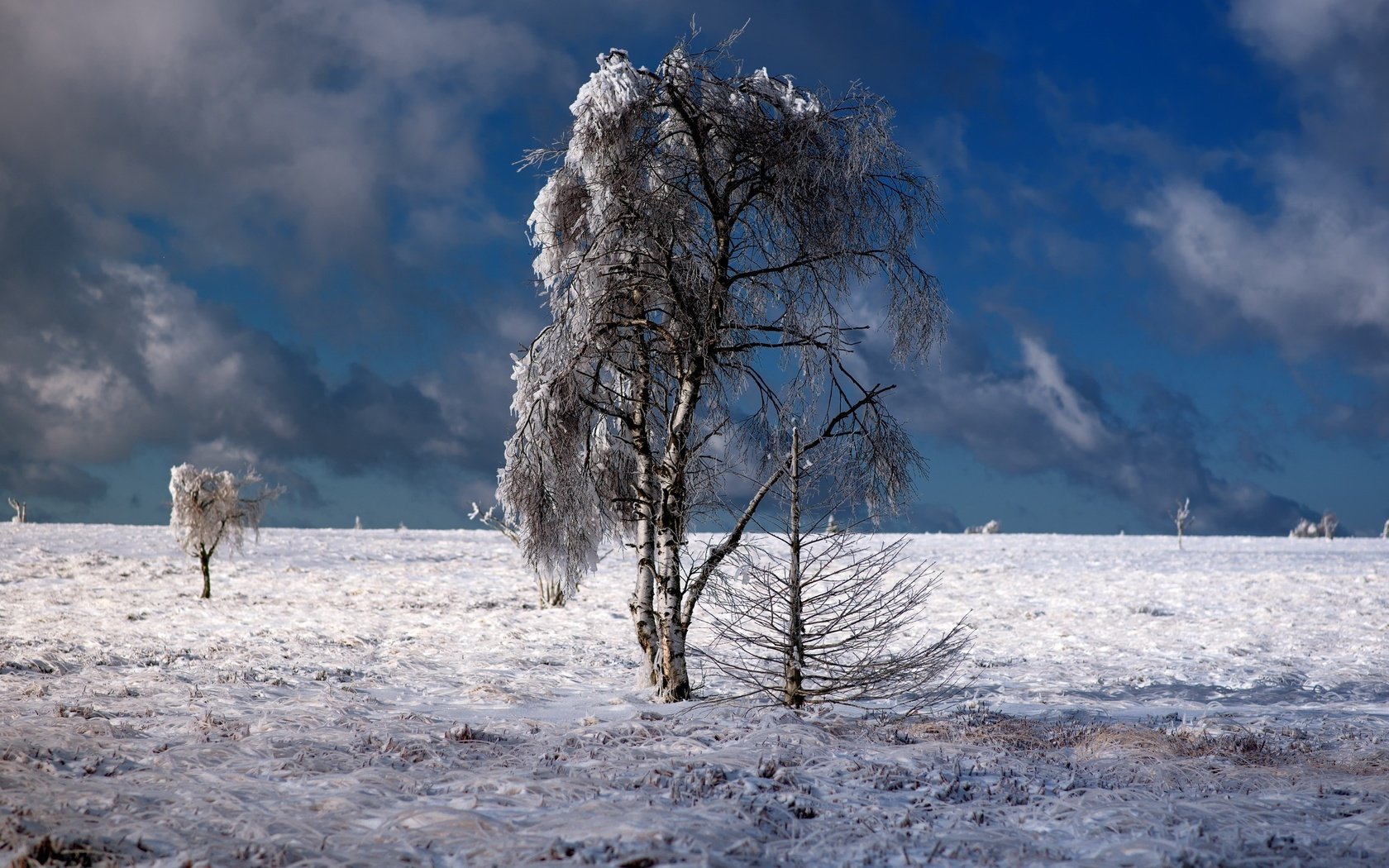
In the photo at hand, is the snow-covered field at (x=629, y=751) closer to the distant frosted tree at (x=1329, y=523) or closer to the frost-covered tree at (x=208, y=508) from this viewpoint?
the frost-covered tree at (x=208, y=508)

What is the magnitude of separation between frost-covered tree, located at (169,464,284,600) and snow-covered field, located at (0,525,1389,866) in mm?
5209

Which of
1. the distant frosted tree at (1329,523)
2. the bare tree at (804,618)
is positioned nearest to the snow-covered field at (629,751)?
the bare tree at (804,618)

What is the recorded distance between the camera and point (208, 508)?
2797 cm

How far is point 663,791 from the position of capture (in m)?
6.66

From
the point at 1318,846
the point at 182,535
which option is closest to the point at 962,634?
the point at 1318,846

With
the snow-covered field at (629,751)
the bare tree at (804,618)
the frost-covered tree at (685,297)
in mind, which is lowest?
the snow-covered field at (629,751)

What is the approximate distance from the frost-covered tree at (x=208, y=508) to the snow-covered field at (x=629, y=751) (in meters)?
5.21

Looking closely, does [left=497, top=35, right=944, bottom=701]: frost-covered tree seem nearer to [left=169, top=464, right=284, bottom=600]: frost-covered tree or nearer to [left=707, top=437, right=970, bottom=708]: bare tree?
[left=707, top=437, right=970, bottom=708]: bare tree

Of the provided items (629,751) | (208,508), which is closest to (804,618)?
(629,751)

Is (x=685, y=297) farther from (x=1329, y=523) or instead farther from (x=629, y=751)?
(x=1329, y=523)

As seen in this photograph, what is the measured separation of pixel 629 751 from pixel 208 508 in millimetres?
24799

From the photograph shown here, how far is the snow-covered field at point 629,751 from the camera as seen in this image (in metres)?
5.63

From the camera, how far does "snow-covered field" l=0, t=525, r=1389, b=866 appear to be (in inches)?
222

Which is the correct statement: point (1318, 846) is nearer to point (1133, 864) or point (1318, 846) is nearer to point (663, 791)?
point (1133, 864)
